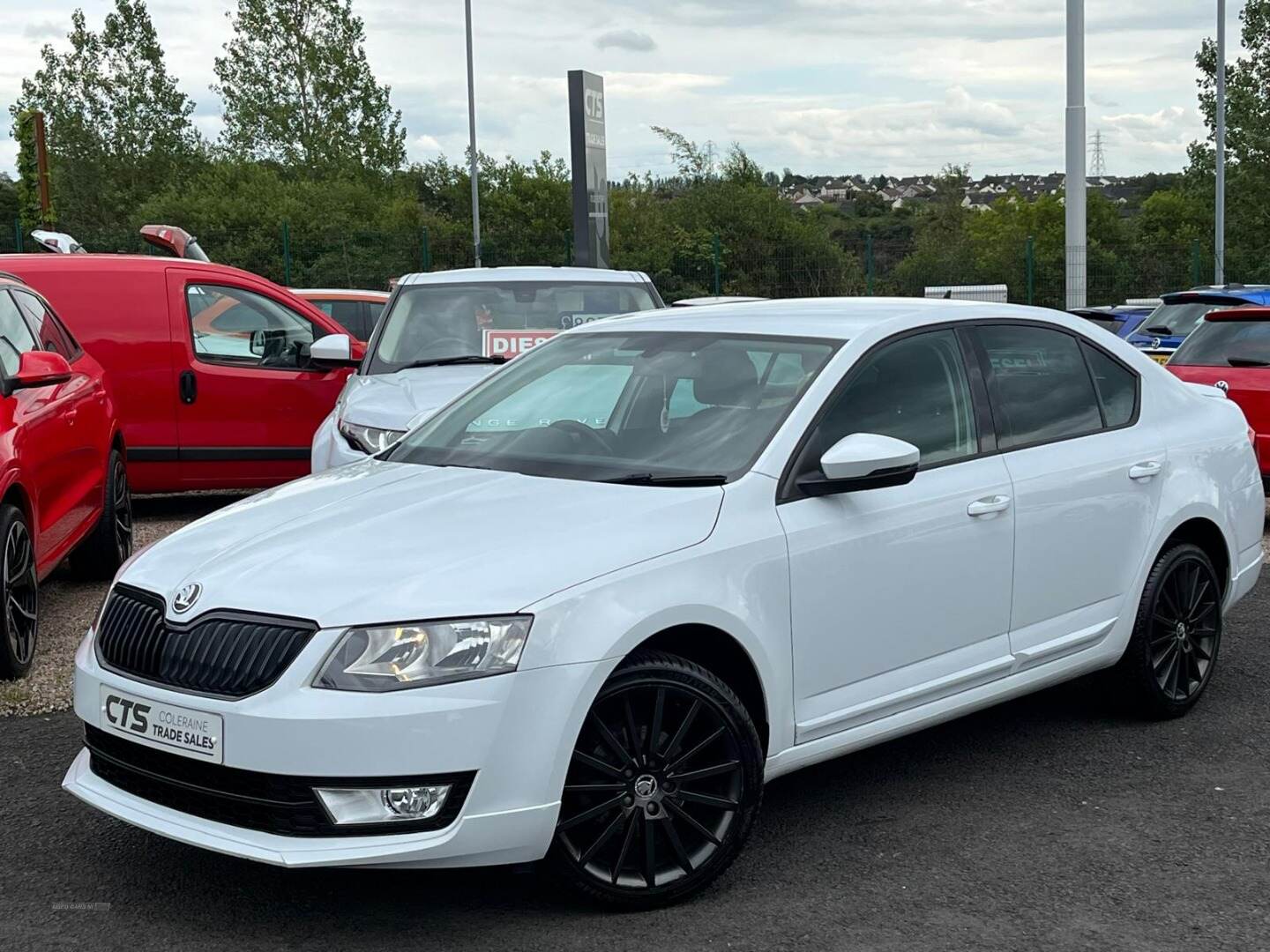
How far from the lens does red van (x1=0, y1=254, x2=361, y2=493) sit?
10.2m

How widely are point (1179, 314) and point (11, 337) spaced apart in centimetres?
1100

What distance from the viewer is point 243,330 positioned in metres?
10.7

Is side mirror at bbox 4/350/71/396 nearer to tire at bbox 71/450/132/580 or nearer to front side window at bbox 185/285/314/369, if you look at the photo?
tire at bbox 71/450/132/580

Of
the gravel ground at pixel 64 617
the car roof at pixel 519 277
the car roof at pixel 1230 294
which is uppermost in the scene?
the car roof at pixel 519 277

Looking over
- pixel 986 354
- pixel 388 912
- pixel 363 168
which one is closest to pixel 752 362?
pixel 986 354

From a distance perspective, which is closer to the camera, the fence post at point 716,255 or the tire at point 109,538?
the tire at point 109,538

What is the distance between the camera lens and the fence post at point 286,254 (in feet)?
94.6

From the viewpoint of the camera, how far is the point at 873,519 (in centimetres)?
446

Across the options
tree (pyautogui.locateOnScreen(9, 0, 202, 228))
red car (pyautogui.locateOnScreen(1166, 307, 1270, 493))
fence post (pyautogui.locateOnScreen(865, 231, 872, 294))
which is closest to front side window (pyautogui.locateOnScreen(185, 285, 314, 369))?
red car (pyautogui.locateOnScreen(1166, 307, 1270, 493))

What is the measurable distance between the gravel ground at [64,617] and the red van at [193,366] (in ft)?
1.99

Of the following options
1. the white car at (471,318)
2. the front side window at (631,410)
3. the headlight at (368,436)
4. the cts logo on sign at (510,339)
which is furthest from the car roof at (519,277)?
the front side window at (631,410)

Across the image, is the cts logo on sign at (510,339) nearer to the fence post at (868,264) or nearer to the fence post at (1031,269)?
the fence post at (868,264)

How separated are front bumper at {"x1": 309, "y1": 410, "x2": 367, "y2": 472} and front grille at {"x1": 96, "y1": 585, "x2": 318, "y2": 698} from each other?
392 cm

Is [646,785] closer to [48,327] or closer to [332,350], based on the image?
[48,327]
